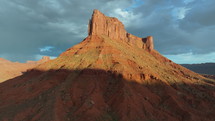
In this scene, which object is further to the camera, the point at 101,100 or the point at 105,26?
the point at 105,26

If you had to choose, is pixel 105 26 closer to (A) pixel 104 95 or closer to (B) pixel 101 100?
(A) pixel 104 95

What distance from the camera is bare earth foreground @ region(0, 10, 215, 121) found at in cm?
3953

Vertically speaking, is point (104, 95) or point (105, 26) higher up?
point (105, 26)

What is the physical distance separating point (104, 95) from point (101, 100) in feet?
10.2

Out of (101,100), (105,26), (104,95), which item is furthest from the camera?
(105,26)

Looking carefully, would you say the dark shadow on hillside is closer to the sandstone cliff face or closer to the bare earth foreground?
the bare earth foreground

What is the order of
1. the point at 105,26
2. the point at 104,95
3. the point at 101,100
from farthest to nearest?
the point at 105,26 < the point at 104,95 < the point at 101,100

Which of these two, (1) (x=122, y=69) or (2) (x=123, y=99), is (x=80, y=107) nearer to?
(2) (x=123, y=99)

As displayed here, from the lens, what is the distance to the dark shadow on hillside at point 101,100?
39.1 m

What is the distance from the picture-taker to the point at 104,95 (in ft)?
155

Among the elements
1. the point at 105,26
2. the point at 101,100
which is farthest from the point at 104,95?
the point at 105,26

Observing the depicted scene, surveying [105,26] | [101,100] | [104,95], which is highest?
[105,26]

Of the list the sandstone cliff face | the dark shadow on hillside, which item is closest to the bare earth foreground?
the dark shadow on hillside

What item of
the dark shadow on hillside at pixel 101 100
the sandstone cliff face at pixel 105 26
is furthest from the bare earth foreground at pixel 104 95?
the sandstone cliff face at pixel 105 26
